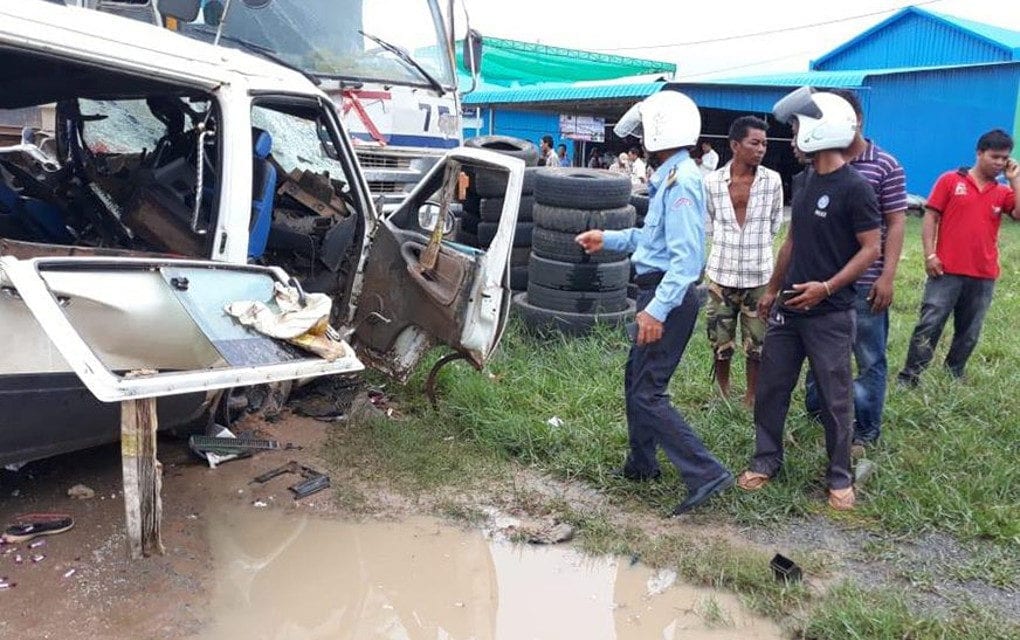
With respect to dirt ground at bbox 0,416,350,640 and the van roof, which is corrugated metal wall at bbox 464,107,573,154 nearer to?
the van roof

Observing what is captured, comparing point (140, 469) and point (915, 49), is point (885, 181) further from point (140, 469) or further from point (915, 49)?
point (915, 49)

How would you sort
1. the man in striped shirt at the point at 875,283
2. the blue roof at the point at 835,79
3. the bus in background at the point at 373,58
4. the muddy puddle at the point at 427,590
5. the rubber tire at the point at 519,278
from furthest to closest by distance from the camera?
the blue roof at the point at 835,79 < the rubber tire at the point at 519,278 < the bus in background at the point at 373,58 < the man in striped shirt at the point at 875,283 < the muddy puddle at the point at 427,590

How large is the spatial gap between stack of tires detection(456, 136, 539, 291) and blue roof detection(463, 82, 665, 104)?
10982mm

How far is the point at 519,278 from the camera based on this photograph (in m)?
6.52

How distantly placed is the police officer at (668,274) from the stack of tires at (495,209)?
250cm

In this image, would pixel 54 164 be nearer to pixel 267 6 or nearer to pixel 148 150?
pixel 148 150

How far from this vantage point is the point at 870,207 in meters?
3.40

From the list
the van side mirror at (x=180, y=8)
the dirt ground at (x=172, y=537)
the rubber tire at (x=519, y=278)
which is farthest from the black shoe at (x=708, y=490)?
the van side mirror at (x=180, y=8)

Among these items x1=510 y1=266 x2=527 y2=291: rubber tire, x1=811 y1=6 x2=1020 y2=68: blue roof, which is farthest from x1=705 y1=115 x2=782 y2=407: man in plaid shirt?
x1=811 y1=6 x2=1020 y2=68: blue roof

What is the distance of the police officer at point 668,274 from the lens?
3.36m

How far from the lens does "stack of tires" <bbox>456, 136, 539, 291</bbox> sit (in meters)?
6.14

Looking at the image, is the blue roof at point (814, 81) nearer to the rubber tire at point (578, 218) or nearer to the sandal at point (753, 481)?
the rubber tire at point (578, 218)

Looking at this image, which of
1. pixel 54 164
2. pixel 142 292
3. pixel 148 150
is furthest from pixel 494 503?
pixel 54 164

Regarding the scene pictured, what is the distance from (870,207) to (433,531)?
2.14 m
